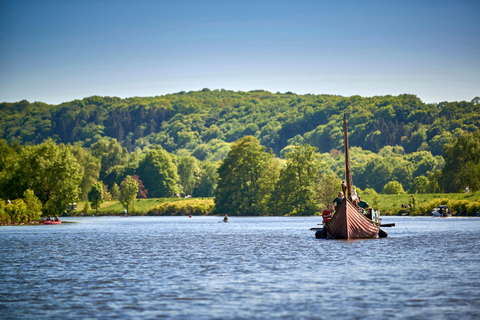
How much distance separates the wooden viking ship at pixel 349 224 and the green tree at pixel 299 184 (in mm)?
82627

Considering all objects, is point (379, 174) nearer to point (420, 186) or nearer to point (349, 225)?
point (420, 186)

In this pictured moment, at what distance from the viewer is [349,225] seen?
51.0m

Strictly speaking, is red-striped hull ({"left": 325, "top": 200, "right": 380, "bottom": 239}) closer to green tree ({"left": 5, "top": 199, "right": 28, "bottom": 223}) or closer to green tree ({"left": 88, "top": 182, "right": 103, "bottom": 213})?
green tree ({"left": 5, "top": 199, "right": 28, "bottom": 223})

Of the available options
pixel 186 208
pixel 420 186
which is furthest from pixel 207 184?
pixel 420 186

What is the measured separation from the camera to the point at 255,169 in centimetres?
14788

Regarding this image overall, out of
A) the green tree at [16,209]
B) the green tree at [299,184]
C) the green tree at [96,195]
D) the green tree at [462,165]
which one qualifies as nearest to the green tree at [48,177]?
the green tree at [16,209]

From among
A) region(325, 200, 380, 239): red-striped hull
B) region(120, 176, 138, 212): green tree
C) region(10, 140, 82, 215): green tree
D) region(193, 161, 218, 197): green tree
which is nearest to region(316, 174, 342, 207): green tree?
region(120, 176, 138, 212): green tree

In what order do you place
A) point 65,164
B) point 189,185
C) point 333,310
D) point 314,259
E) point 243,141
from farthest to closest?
point 189,185 → point 243,141 → point 65,164 → point 314,259 → point 333,310

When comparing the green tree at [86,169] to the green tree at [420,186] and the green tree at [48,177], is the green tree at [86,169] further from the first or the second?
the green tree at [420,186]

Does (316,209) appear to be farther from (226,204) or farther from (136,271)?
(136,271)

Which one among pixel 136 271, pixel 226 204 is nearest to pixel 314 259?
pixel 136 271

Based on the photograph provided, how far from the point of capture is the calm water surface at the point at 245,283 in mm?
21047

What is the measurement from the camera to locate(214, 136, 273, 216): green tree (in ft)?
480

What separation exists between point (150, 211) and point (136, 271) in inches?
5310
